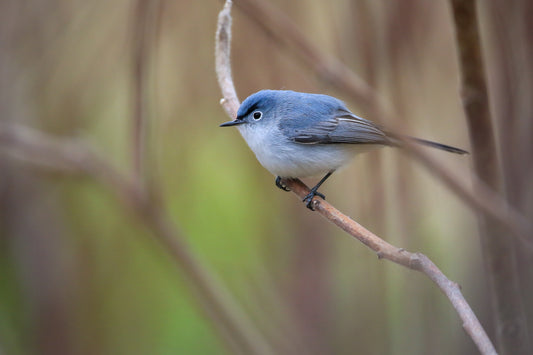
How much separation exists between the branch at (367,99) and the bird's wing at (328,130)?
447mm

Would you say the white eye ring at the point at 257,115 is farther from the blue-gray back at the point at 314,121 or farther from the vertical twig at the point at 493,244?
the vertical twig at the point at 493,244

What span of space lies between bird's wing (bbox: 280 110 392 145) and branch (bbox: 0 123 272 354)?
0.76m

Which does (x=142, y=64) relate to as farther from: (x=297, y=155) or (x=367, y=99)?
(x=367, y=99)

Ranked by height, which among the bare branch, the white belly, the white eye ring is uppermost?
the bare branch

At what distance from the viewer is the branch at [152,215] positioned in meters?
2.29

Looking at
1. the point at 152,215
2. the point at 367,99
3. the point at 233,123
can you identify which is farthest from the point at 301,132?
the point at 152,215

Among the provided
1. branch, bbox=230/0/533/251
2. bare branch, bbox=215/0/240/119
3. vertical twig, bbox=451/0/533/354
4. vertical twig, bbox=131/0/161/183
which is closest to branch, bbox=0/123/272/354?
vertical twig, bbox=131/0/161/183

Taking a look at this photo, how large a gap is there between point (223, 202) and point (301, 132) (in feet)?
3.47

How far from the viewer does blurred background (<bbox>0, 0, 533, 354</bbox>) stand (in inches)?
102

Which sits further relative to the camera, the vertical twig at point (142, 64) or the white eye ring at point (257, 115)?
the white eye ring at point (257, 115)

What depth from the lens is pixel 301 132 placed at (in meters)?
2.60

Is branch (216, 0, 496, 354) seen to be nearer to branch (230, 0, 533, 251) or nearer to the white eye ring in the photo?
branch (230, 0, 533, 251)

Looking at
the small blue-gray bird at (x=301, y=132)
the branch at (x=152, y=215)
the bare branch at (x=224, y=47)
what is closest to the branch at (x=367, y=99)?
the bare branch at (x=224, y=47)

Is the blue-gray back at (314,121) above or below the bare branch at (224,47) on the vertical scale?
below
